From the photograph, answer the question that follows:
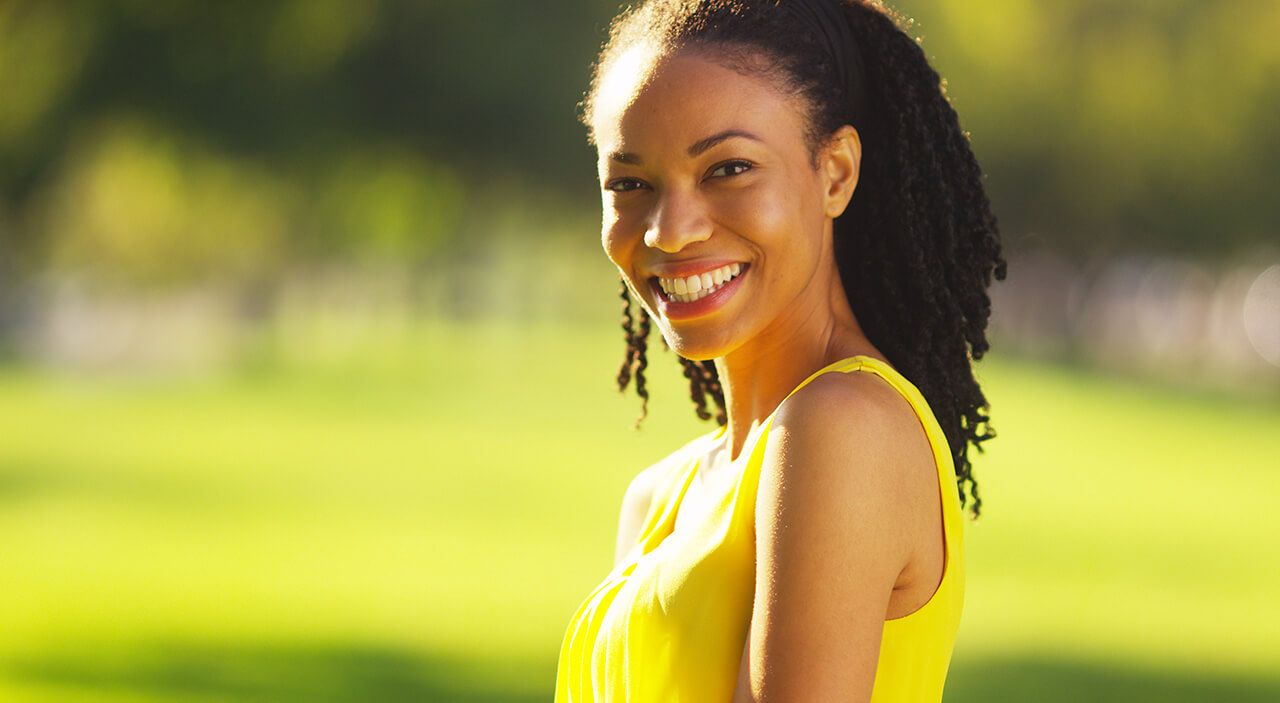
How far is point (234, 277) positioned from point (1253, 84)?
2512cm

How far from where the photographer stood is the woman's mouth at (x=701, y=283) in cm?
222

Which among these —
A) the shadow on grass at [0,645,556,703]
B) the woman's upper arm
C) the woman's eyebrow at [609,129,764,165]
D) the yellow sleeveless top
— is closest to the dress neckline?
the yellow sleeveless top

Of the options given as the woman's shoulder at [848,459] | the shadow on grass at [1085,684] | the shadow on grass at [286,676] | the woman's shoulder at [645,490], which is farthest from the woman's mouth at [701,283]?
the shadow on grass at [1085,684]

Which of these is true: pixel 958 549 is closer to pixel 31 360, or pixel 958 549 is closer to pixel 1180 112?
pixel 1180 112

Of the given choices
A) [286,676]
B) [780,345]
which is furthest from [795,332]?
[286,676]

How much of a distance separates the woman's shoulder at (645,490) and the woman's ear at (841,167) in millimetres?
610

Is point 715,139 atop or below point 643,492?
atop

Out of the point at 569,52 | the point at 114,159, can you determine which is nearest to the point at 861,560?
the point at 569,52

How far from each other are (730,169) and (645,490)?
867 millimetres

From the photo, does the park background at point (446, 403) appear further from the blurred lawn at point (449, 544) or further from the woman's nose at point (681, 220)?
the woman's nose at point (681, 220)

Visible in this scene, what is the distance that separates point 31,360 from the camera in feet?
102

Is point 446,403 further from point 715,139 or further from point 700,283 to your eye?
point 715,139

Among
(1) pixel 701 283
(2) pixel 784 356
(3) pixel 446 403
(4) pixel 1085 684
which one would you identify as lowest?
(4) pixel 1085 684

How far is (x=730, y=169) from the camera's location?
2166mm
